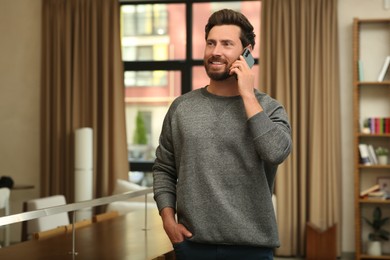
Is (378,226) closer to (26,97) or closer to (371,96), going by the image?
(371,96)

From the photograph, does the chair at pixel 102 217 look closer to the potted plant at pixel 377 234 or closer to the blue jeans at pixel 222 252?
the blue jeans at pixel 222 252

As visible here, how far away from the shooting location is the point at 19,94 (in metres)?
7.55

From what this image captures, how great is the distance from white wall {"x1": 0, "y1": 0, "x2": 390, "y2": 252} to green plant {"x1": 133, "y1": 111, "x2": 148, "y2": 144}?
3.69ft

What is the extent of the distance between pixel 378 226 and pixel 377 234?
0.10m

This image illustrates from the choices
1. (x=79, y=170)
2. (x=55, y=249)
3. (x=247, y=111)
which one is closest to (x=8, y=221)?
(x=55, y=249)

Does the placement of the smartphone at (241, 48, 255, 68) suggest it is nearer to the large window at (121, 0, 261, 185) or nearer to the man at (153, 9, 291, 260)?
the man at (153, 9, 291, 260)

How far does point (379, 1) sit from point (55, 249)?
497 centimetres

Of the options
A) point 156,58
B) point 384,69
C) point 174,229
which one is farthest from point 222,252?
point 156,58

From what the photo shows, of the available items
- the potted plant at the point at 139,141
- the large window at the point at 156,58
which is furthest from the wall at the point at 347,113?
the potted plant at the point at 139,141

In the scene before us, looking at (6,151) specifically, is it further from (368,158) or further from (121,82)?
(368,158)

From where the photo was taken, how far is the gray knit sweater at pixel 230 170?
1.70m

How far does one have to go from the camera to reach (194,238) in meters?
1.73

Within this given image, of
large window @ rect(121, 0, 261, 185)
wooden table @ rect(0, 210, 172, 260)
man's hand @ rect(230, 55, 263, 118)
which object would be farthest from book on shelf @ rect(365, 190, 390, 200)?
man's hand @ rect(230, 55, 263, 118)

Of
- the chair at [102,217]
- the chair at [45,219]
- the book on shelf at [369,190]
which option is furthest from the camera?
the book on shelf at [369,190]
